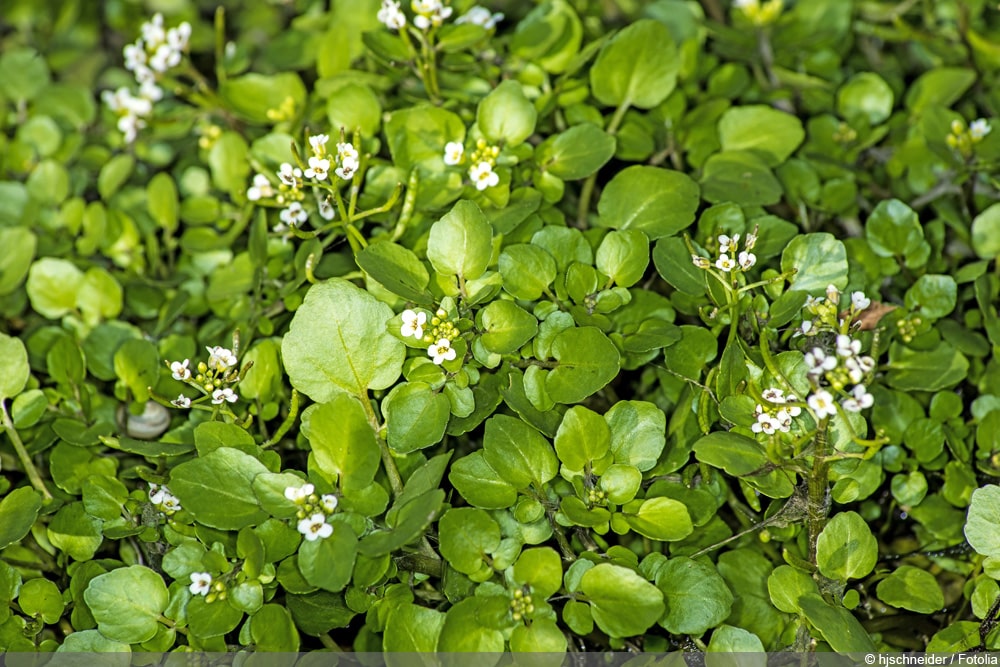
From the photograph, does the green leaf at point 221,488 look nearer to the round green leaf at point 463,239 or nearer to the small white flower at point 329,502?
the small white flower at point 329,502

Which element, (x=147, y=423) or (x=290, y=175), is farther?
(x=147, y=423)

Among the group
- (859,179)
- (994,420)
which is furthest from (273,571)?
(859,179)

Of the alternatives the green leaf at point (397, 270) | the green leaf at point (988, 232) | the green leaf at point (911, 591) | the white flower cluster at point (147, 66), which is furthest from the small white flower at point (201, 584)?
the green leaf at point (988, 232)

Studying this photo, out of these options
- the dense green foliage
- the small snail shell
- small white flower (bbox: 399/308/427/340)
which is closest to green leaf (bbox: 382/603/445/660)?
the dense green foliage

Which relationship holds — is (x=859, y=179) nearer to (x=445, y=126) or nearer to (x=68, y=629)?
(x=445, y=126)

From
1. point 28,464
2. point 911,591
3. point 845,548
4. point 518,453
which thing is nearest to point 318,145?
point 518,453

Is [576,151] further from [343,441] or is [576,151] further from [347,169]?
[343,441]
